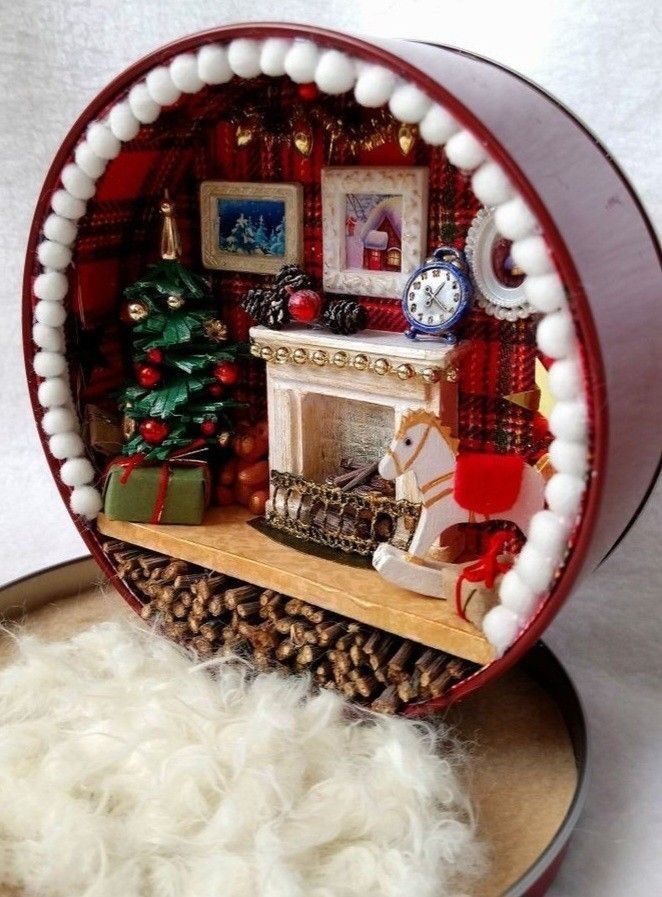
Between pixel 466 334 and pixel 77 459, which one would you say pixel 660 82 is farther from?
pixel 77 459

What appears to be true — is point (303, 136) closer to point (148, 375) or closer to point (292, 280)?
point (292, 280)

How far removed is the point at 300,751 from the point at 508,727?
31 cm

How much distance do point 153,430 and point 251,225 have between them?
1.12 ft

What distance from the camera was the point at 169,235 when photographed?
5.00 feet

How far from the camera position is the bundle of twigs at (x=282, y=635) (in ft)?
4.30

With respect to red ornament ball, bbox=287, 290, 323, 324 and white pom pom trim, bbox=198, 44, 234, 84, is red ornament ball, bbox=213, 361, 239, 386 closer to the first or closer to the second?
red ornament ball, bbox=287, 290, 323, 324

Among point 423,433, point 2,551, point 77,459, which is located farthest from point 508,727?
point 2,551

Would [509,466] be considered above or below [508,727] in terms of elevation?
above

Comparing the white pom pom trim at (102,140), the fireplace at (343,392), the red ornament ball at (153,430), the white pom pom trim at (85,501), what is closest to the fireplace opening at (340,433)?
the fireplace at (343,392)

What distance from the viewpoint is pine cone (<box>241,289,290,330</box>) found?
4.69ft

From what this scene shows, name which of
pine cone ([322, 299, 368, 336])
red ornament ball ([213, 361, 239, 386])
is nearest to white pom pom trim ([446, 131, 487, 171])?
pine cone ([322, 299, 368, 336])

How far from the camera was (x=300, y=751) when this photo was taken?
1.22 m

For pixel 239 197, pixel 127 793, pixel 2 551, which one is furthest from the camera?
pixel 2 551

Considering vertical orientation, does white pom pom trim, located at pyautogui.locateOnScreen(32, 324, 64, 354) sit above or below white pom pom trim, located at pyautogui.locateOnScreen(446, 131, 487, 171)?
below
